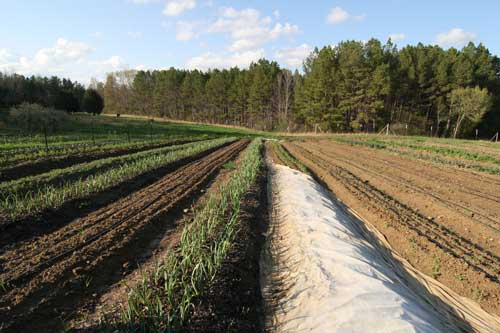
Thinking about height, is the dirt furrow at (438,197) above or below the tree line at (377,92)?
below

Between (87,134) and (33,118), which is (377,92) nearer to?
(87,134)

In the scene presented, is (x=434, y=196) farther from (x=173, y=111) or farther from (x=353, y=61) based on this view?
(x=173, y=111)

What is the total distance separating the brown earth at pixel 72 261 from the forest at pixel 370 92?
39417 mm

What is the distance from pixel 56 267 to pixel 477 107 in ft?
162

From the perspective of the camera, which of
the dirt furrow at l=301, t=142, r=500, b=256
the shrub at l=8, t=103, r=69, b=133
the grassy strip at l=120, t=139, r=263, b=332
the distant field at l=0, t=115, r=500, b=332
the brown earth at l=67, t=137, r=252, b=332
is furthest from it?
the shrub at l=8, t=103, r=69, b=133

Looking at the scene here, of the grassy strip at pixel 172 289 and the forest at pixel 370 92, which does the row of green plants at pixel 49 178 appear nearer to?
the grassy strip at pixel 172 289

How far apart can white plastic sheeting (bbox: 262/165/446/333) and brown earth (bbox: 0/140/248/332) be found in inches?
93.2

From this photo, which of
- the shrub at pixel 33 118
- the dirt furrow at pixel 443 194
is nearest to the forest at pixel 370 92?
the shrub at pixel 33 118

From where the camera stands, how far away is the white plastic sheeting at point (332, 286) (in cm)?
312

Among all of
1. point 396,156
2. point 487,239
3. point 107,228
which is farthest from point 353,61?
point 107,228

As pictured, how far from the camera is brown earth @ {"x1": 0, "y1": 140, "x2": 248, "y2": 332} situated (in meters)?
3.25

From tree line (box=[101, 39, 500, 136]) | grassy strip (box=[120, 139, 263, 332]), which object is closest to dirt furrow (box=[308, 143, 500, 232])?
grassy strip (box=[120, 139, 263, 332])

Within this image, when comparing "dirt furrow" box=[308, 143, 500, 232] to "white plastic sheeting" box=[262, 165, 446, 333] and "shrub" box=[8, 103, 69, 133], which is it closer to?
"white plastic sheeting" box=[262, 165, 446, 333]

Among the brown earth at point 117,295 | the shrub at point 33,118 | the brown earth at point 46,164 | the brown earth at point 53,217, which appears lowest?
the brown earth at point 117,295
